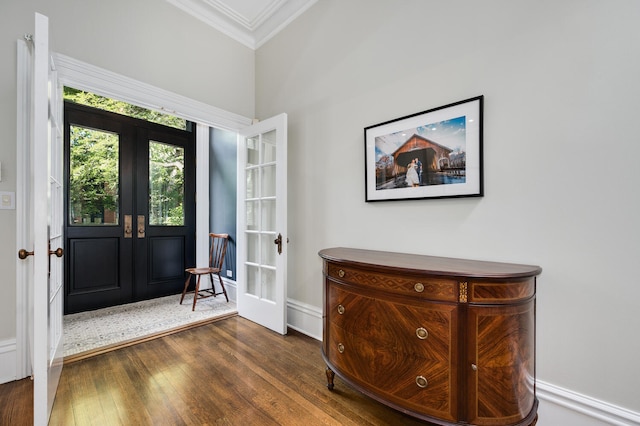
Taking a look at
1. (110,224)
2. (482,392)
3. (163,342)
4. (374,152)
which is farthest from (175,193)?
(482,392)

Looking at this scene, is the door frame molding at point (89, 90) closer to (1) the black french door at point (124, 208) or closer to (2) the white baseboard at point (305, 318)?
(1) the black french door at point (124, 208)

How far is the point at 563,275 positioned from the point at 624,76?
3.25 feet

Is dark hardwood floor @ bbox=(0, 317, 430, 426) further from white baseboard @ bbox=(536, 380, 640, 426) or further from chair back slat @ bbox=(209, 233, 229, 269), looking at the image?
chair back slat @ bbox=(209, 233, 229, 269)

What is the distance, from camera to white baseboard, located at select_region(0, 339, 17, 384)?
6.26ft

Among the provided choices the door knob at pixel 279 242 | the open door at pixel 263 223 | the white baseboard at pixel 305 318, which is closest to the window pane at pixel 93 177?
the open door at pixel 263 223

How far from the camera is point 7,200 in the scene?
6.34 feet

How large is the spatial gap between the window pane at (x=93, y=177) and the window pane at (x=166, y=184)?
1.37 ft

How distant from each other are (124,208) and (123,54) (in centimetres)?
202

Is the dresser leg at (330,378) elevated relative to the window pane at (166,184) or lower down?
lower down

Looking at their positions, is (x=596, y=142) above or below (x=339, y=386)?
above

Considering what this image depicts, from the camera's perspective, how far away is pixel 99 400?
1.74 meters

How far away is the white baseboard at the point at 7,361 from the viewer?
1908 millimetres

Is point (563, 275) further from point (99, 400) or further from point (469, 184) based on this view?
point (99, 400)

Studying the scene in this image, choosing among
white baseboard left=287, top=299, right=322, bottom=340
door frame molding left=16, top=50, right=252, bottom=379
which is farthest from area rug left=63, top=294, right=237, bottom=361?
white baseboard left=287, top=299, right=322, bottom=340
